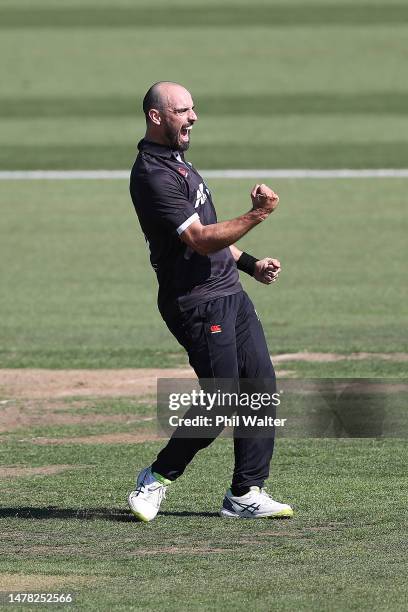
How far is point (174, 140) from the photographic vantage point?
715cm

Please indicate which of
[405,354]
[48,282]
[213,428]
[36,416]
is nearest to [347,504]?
[213,428]

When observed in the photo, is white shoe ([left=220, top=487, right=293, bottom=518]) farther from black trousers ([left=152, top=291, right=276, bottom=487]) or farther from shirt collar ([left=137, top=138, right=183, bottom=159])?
shirt collar ([left=137, top=138, right=183, bottom=159])

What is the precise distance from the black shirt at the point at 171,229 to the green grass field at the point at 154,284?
3.79 ft

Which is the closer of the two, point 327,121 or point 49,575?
point 49,575

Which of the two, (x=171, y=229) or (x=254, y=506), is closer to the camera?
(x=171, y=229)

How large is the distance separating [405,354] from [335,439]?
3160 millimetres

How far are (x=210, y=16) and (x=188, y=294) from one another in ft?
95.9

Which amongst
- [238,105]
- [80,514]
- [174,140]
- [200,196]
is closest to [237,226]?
[200,196]

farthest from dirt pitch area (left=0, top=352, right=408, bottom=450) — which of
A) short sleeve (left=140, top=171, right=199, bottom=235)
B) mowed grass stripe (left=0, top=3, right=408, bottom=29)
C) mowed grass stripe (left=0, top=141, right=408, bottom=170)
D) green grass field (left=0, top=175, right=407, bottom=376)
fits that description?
mowed grass stripe (left=0, top=3, right=408, bottom=29)

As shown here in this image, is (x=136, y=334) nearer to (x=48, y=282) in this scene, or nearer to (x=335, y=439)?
(x=48, y=282)

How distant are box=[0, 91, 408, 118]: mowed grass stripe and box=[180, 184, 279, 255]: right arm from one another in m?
21.6

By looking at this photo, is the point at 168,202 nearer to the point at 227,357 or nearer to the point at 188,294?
the point at 188,294

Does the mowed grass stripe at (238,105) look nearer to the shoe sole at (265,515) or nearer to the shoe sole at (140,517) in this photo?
the shoe sole at (265,515)

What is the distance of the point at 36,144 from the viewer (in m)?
26.4
